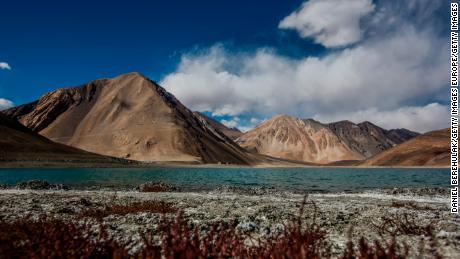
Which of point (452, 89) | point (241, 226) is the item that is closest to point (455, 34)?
point (452, 89)

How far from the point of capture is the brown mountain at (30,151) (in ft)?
421

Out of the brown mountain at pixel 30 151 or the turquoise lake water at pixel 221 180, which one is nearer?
the turquoise lake water at pixel 221 180

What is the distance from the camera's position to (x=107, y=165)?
5719 inches

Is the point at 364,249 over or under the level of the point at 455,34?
under

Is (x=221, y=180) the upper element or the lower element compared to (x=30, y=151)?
lower

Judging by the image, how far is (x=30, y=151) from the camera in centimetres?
14188

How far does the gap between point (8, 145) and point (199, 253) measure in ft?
522

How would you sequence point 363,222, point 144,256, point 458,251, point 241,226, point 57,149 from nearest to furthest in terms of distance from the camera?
point 144,256
point 458,251
point 241,226
point 363,222
point 57,149

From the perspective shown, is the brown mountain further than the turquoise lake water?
Yes

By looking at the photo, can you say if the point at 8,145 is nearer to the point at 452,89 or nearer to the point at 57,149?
the point at 57,149

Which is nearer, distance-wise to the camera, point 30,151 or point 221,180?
point 221,180

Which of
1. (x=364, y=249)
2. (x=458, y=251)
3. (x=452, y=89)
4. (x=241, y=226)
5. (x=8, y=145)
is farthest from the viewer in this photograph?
(x=8, y=145)

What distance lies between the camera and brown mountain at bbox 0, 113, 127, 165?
128250 millimetres

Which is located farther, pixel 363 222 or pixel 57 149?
pixel 57 149
